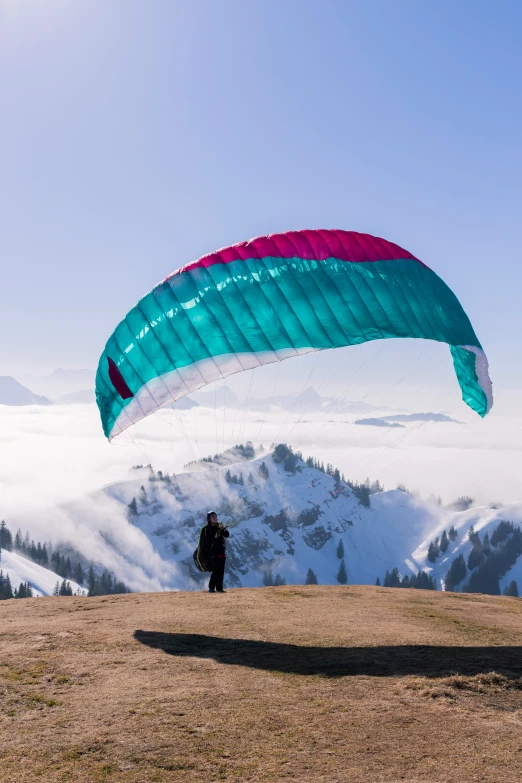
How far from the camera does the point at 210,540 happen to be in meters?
16.8

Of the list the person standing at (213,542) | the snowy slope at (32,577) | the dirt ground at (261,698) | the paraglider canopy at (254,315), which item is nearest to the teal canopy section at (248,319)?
the paraglider canopy at (254,315)

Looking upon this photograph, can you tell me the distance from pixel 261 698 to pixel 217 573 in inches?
367

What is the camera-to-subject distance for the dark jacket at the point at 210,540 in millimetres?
16750

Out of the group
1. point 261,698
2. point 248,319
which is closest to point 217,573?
point 248,319

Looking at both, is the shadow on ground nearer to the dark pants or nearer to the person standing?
the person standing

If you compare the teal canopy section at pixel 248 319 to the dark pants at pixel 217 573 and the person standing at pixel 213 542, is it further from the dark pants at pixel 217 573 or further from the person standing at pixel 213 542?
the dark pants at pixel 217 573

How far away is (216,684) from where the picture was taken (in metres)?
8.93

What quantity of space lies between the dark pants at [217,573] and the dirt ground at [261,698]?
9.32 feet

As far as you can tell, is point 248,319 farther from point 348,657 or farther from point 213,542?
point 348,657

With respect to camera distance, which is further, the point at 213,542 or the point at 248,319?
the point at 213,542

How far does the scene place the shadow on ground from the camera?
9453mm

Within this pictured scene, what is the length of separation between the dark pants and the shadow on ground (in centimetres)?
542

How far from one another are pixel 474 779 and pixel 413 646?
5.05 m

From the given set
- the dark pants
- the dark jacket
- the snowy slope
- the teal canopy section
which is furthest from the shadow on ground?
the snowy slope
